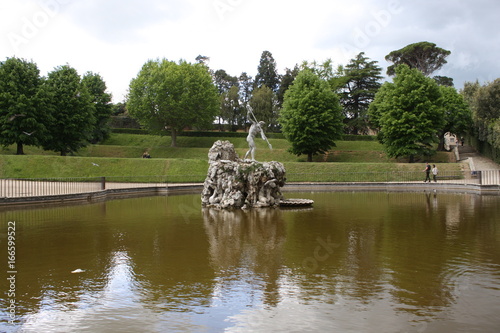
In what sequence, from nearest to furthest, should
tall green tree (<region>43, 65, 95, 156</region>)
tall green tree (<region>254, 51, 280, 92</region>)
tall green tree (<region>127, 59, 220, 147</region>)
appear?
tall green tree (<region>43, 65, 95, 156</region>) < tall green tree (<region>127, 59, 220, 147</region>) < tall green tree (<region>254, 51, 280, 92</region>)

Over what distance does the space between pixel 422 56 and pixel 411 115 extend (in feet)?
118

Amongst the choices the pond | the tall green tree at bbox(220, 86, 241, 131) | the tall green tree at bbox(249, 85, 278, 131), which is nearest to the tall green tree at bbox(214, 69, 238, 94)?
the tall green tree at bbox(220, 86, 241, 131)

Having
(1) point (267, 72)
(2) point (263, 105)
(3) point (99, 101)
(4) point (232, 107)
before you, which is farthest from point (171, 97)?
(1) point (267, 72)

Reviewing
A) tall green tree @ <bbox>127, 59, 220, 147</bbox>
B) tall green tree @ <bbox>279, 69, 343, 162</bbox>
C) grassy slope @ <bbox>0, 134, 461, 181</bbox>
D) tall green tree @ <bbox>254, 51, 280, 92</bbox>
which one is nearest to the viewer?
grassy slope @ <bbox>0, 134, 461, 181</bbox>

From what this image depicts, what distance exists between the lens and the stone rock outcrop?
20.3m

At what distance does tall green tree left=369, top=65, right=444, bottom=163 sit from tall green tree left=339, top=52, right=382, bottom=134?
16112mm

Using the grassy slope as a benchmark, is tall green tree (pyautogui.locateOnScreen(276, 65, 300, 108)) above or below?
above

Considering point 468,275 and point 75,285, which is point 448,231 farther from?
point 75,285

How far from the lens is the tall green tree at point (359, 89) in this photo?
6344 cm

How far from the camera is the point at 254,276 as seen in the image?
830cm

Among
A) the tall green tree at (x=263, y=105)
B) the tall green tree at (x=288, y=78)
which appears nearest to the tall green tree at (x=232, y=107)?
the tall green tree at (x=263, y=105)

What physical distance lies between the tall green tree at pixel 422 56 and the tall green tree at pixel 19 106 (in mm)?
59247

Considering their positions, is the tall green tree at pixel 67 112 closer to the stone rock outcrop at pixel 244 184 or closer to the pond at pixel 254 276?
the stone rock outcrop at pixel 244 184

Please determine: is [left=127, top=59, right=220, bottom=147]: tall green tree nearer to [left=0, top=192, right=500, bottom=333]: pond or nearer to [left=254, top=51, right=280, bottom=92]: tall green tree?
[left=254, top=51, right=280, bottom=92]: tall green tree
